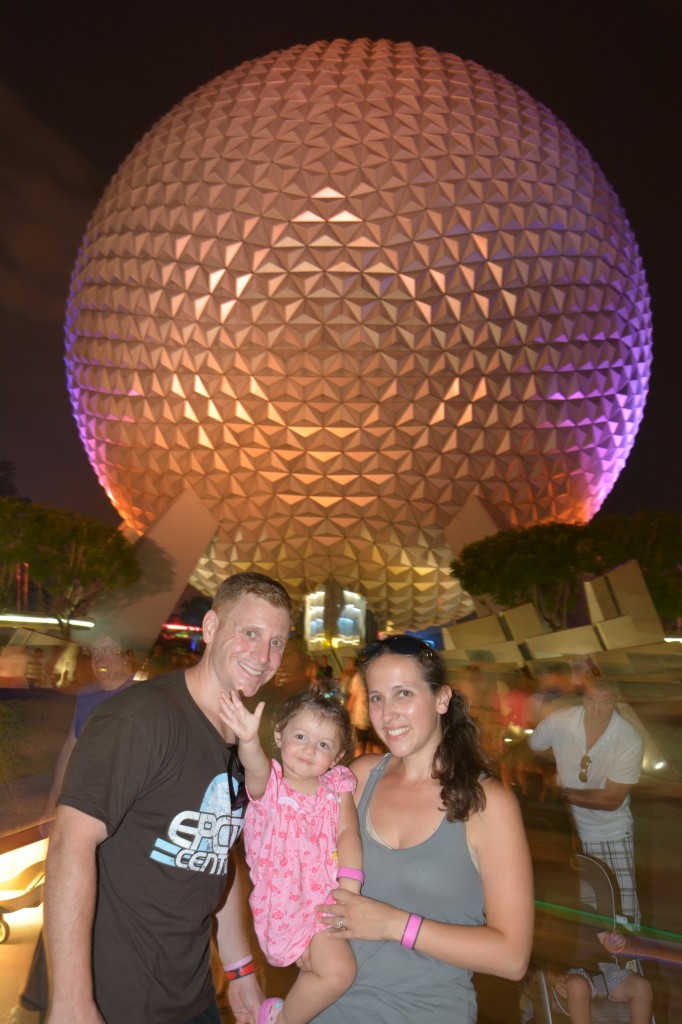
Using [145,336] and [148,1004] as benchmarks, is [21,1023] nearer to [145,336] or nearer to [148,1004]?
[148,1004]

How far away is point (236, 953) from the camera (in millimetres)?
2904

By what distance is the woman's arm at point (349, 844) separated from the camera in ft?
8.29

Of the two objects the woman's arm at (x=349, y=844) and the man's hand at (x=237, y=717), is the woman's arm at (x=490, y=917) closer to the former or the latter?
the woman's arm at (x=349, y=844)

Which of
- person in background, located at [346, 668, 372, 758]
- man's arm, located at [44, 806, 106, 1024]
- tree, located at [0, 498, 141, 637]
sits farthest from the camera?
tree, located at [0, 498, 141, 637]

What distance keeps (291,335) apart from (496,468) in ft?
22.7

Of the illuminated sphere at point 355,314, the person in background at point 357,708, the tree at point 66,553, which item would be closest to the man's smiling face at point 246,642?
the person in background at point 357,708

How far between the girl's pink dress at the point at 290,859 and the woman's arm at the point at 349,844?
1.1 inches

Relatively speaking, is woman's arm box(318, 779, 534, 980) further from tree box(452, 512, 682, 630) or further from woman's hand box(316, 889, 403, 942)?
tree box(452, 512, 682, 630)

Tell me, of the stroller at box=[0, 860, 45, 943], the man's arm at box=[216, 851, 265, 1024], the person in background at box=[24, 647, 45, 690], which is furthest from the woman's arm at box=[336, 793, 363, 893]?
the person in background at box=[24, 647, 45, 690]

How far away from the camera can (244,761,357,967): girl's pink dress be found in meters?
2.71

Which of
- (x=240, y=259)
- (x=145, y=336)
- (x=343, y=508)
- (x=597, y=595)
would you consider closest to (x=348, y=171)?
(x=240, y=259)

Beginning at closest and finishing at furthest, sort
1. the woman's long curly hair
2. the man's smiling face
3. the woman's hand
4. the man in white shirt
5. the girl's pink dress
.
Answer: the woman's hand → the woman's long curly hair → the man's smiling face → the girl's pink dress → the man in white shirt

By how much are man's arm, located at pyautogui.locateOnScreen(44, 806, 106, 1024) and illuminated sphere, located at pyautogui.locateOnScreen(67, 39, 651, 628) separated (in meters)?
22.6

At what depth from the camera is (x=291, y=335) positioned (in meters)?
24.2
